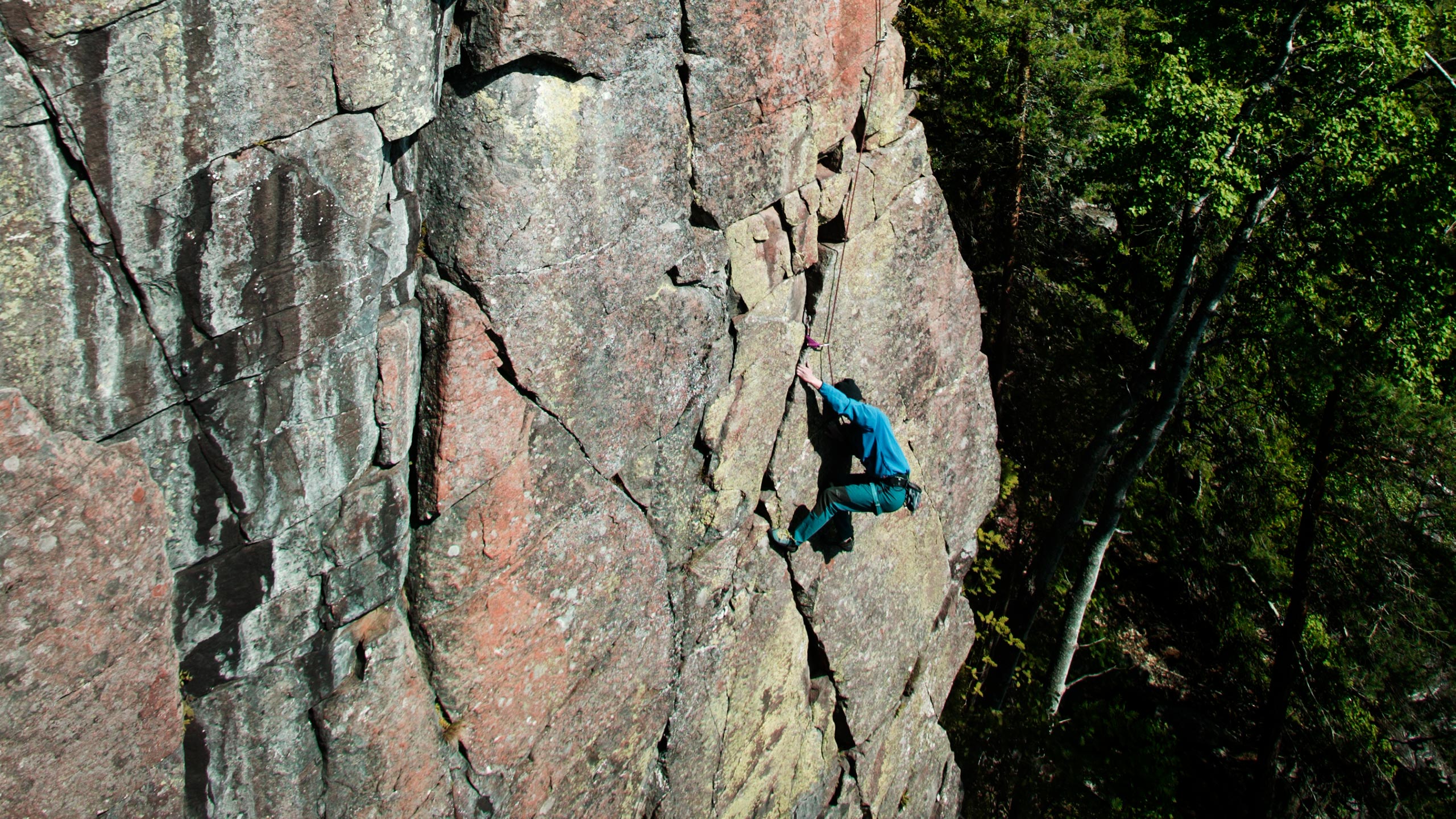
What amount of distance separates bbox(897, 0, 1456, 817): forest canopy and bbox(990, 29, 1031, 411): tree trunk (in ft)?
0.13

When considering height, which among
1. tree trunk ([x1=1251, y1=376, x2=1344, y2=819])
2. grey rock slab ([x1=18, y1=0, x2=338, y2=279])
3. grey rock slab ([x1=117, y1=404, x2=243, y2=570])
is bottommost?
tree trunk ([x1=1251, y1=376, x2=1344, y2=819])

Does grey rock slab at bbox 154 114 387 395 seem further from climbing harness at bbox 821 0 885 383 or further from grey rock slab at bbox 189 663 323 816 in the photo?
climbing harness at bbox 821 0 885 383

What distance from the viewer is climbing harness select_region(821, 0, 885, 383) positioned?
6984 mm

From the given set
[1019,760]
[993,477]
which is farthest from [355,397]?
[1019,760]

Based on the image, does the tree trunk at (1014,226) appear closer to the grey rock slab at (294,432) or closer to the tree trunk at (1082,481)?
the tree trunk at (1082,481)

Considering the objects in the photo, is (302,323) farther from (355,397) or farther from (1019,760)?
(1019,760)

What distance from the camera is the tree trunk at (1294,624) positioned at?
11.3 meters

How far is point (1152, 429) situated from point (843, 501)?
6.04m

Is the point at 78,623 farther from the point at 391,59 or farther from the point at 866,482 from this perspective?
the point at 866,482

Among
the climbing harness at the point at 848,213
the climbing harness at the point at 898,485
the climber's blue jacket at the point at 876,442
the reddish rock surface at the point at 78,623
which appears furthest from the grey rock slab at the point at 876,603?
the reddish rock surface at the point at 78,623

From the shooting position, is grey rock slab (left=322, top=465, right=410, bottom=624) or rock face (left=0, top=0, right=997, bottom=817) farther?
grey rock slab (left=322, top=465, right=410, bottom=624)

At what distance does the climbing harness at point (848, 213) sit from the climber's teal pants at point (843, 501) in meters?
0.89

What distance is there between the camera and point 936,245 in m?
7.98

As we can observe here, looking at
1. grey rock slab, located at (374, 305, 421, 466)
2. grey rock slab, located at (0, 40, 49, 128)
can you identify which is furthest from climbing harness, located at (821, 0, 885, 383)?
grey rock slab, located at (0, 40, 49, 128)
